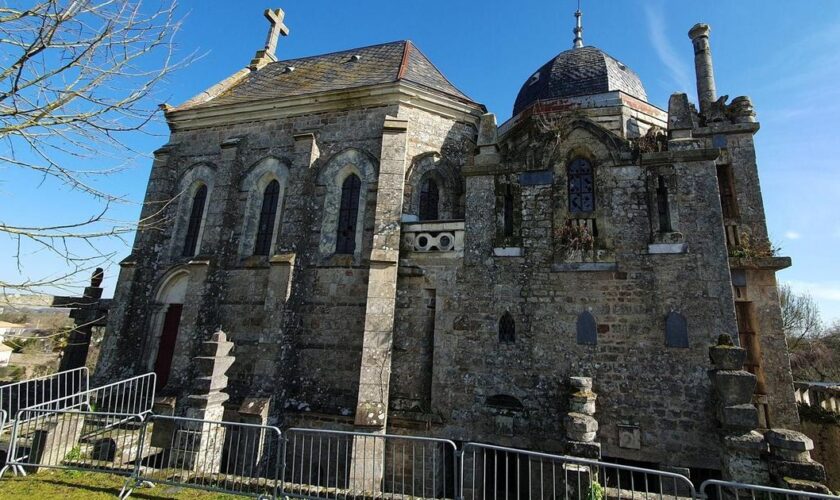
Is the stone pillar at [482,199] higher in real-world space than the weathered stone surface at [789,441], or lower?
higher

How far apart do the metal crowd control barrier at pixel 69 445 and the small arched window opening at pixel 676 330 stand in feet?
29.7

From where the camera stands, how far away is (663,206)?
812 cm

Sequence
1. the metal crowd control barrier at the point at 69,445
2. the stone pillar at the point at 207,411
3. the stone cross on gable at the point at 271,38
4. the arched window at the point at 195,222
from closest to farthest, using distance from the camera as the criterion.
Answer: the metal crowd control barrier at the point at 69,445
the stone pillar at the point at 207,411
the arched window at the point at 195,222
the stone cross on gable at the point at 271,38

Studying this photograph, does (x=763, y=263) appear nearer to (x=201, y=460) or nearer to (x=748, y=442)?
(x=748, y=442)

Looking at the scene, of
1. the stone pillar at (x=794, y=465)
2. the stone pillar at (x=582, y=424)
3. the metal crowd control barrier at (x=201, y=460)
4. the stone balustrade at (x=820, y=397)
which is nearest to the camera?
the stone pillar at (x=794, y=465)

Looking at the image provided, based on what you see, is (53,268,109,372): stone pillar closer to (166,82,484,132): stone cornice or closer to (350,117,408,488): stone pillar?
(166,82,484,132): stone cornice

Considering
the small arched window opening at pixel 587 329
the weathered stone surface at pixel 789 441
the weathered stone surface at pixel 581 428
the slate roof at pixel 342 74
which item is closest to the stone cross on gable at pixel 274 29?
the slate roof at pixel 342 74

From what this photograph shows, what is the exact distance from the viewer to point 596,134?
28.5ft

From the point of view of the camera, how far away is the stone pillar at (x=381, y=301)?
25.6ft

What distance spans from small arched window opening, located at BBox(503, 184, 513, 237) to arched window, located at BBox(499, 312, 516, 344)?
190cm

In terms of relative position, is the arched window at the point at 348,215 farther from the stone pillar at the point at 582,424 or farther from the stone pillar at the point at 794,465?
the stone pillar at the point at 794,465

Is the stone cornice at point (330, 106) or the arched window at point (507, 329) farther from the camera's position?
the stone cornice at point (330, 106)

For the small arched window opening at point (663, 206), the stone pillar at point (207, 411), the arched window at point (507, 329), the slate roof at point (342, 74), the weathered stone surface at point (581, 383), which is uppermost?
the slate roof at point (342, 74)

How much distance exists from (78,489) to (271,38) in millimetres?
17689
